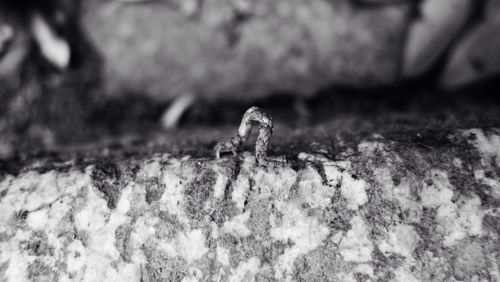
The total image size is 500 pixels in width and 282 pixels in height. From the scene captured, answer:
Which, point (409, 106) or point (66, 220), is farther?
point (409, 106)

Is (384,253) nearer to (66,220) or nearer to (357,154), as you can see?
(357,154)

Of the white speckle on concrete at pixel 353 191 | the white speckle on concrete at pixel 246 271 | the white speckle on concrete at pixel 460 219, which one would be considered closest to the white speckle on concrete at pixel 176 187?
the white speckle on concrete at pixel 246 271

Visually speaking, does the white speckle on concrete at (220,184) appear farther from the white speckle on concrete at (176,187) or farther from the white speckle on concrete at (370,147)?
the white speckle on concrete at (370,147)

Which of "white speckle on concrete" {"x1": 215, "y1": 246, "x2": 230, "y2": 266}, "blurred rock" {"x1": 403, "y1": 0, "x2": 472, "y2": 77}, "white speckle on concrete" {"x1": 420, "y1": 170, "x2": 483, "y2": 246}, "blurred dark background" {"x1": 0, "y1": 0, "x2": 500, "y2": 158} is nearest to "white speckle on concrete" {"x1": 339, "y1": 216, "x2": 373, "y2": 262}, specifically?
"white speckle on concrete" {"x1": 420, "y1": 170, "x2": 483, "y2": 246}

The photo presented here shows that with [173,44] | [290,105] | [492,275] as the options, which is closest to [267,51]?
[290,105]

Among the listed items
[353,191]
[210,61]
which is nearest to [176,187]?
[353,191]

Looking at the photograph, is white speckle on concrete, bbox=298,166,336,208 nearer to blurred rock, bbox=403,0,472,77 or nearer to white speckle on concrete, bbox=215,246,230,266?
white speckle on concrete, bbox=215,246,230,266
